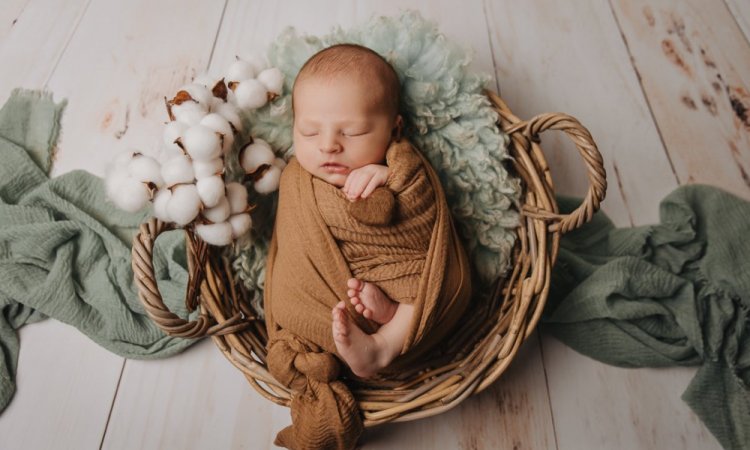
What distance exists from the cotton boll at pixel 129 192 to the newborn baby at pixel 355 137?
0.25 metres

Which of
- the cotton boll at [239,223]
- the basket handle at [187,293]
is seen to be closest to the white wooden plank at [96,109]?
the basket handle at [187,293]

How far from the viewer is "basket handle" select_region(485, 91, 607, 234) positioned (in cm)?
92

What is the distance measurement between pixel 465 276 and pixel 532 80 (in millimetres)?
687

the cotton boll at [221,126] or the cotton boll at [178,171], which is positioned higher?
the cotton boll at [221,126]

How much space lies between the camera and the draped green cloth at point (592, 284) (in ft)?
3.60

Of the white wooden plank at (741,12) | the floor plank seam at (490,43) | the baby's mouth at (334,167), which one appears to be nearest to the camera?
the baby's mouth at (334,167)

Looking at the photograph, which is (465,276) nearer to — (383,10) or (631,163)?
(631,163)

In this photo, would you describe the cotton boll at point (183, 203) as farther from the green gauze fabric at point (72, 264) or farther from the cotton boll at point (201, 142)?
the green gauze fabric at point (72, 264)

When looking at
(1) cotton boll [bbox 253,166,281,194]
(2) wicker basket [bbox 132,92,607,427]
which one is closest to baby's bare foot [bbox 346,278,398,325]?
(2) wicker basket [bbox 132,92,607,427]

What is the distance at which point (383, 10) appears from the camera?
5.29 feet

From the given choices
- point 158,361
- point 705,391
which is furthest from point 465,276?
point 158,361

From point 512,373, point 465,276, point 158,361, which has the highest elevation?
point 465,276

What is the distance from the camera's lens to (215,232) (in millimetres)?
961

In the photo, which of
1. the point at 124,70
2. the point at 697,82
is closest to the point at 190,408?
the point at 124,70
